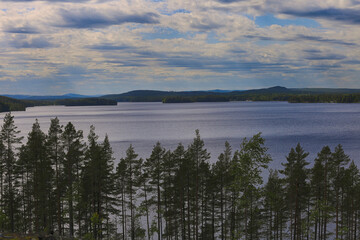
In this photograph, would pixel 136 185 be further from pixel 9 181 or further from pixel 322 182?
pixel 322 182

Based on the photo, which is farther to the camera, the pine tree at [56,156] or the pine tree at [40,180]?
the pine tree at [56,156]

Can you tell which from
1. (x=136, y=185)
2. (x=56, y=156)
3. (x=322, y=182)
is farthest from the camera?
(x=322, y=182)

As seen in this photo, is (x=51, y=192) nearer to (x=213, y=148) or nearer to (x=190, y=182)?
(x=190, y=182)

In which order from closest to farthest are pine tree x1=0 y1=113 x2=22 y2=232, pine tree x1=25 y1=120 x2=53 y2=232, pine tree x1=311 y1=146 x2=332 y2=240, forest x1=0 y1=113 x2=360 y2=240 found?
pine tree x1=25 y1=120 x2=53 y2=232, forest x1=0 y1=113 x2=360 y2=240, pine tree x1=0 y1=113 x2=22 y2=232, pine tree x1=311 y1=146 x2=332 y2=240

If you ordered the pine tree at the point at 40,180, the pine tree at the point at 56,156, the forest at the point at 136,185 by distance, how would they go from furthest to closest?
the pine tree at the point at 56,156
the forest at the point at 136,185
the pine tree at the point at 40,180

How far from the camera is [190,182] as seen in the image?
4653 cm

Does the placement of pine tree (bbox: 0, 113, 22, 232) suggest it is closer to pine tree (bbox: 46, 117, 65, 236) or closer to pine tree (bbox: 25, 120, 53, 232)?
pine tree (bbox: 25, 120, 53, 232)

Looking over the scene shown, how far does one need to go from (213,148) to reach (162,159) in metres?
60.7

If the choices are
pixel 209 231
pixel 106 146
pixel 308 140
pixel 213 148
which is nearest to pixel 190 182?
pixel 209 231

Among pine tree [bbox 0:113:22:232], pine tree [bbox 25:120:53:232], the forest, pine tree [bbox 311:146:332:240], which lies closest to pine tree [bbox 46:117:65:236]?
the forest

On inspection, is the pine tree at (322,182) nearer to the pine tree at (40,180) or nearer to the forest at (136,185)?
the forest at (136,185)

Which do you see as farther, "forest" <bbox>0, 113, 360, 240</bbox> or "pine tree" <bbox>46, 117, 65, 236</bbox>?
"pine tree" <bbox>46, 117, 65, 236</bbox>

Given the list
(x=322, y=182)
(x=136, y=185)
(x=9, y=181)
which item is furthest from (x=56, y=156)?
(x=322, y=182)

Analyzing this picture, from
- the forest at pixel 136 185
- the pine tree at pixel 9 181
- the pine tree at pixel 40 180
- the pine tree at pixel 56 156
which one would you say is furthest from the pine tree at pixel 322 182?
the pine tree at pixel 9 181
